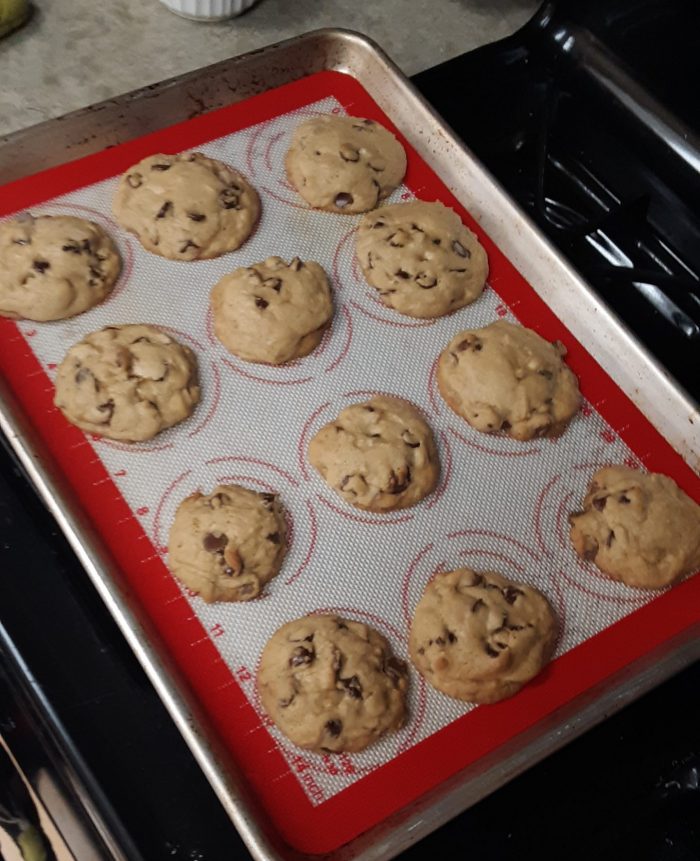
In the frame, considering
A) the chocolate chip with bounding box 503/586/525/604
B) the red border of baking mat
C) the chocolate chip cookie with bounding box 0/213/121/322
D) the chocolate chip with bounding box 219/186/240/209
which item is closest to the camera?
the red border of baking mat

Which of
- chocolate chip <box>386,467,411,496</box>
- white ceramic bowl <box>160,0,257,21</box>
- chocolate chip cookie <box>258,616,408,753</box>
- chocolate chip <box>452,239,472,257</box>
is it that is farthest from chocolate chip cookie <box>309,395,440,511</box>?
white ceramic bowl <box>160,0,257,21</box>

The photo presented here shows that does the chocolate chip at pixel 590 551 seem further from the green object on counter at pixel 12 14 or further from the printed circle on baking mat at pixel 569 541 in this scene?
the green object on counter at pixel 12 14

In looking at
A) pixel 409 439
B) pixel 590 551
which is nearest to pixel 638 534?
pixel 590 551

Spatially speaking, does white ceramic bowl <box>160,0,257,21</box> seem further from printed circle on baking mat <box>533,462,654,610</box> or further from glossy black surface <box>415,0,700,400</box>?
printed circle on baking mat <box>533,462,654,610</box>

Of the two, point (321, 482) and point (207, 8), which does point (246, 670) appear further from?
point (207, 8)

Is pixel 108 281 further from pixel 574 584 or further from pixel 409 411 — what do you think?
pixel 574 584

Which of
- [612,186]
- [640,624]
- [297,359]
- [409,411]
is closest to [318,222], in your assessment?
[297,359]
